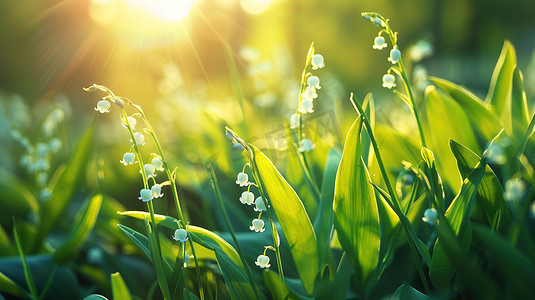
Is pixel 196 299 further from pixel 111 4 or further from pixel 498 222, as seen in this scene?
pixel 111 4

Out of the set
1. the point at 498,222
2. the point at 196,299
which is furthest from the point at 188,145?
the point at 498,222

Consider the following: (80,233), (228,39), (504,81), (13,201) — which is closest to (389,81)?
(504,81)

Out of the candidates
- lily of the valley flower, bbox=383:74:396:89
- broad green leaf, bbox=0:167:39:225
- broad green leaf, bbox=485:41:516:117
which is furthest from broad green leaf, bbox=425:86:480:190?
broad green leaf, bbox=0:167:39:225

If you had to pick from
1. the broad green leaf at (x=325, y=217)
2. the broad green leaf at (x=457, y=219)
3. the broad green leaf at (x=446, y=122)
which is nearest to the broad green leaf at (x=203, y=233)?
the broad green leaf at (x=325, y=217)

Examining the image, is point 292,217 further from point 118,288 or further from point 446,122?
point 446,122

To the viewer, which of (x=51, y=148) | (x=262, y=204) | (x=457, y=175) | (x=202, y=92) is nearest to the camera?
(x=262, y=204)

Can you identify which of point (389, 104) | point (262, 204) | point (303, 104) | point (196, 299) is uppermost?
point (303, 104)

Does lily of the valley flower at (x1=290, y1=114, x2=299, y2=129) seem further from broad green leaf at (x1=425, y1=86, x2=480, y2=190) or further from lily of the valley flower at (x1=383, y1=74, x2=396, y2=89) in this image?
broad green leaf at (x1=425, y1=86, x2=480, y2=190)
